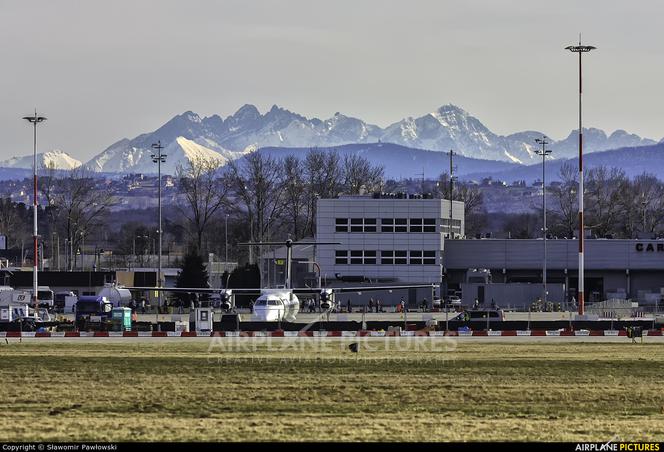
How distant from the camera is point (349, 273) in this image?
122 meters

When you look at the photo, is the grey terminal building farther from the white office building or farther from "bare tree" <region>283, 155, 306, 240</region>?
"bare tree" <region>283, 155, 306, 240</region>

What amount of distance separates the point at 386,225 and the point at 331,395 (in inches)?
3445

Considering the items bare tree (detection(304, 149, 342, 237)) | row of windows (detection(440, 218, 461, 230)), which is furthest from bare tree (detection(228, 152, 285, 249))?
row of windows (detection(440, 218, 461, 230))

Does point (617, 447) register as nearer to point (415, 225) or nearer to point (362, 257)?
point (362, 257)

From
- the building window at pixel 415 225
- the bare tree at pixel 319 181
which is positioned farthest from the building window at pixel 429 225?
the bare tree at pixel 319 181

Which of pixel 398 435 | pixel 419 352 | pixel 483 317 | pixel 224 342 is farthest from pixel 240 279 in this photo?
pixel 398 435

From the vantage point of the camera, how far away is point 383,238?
12306 centimetres

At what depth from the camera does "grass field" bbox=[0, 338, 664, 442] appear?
Result: 2855cm

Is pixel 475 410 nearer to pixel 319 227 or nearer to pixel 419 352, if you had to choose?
pixel 419 352

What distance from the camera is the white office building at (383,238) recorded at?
122562mm

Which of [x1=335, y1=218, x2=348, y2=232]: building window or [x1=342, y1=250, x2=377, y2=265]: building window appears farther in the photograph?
[x1=335, y1=218, x2=348, y2=232]: building window

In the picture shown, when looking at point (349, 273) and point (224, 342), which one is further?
point (349, 273)

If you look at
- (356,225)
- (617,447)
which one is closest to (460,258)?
(356,225)

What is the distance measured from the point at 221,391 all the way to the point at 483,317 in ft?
140
